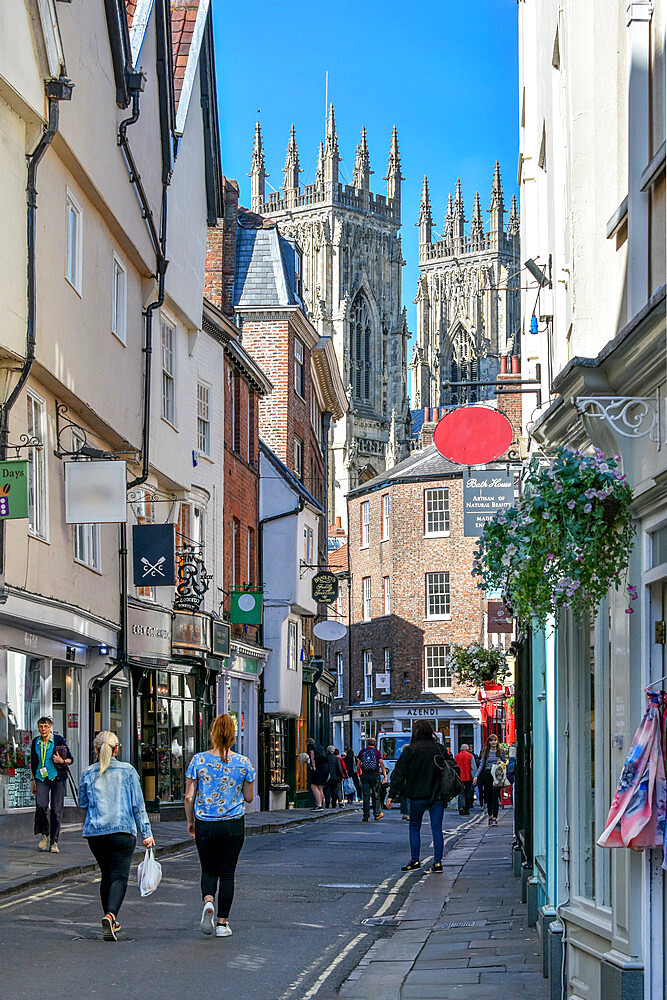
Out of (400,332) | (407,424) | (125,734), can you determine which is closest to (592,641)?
(125,734)

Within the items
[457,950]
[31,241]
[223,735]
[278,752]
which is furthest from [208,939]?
[278,752]

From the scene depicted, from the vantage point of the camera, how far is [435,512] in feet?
212

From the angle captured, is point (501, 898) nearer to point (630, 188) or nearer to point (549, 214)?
point (549, 214)

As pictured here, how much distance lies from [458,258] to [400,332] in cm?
2834

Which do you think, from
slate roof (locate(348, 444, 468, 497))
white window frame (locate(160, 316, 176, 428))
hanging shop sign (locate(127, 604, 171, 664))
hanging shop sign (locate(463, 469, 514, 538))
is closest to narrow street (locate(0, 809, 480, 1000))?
hanging shop sign (locate(463, 469, 514, 538))

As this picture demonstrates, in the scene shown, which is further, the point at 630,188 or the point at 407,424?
the point at 407,424

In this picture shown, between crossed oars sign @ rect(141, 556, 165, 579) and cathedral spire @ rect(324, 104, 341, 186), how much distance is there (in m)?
110

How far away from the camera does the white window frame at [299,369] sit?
45072 millimetres

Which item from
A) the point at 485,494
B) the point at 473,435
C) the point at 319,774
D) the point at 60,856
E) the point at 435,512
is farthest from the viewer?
the point at 435,512

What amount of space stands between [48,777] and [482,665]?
3309 cm

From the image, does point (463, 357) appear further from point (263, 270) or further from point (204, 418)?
point (204, 418)

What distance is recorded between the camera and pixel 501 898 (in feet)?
46.0

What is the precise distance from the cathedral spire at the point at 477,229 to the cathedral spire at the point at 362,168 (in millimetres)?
24614

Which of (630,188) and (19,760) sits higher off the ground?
(630,188)
